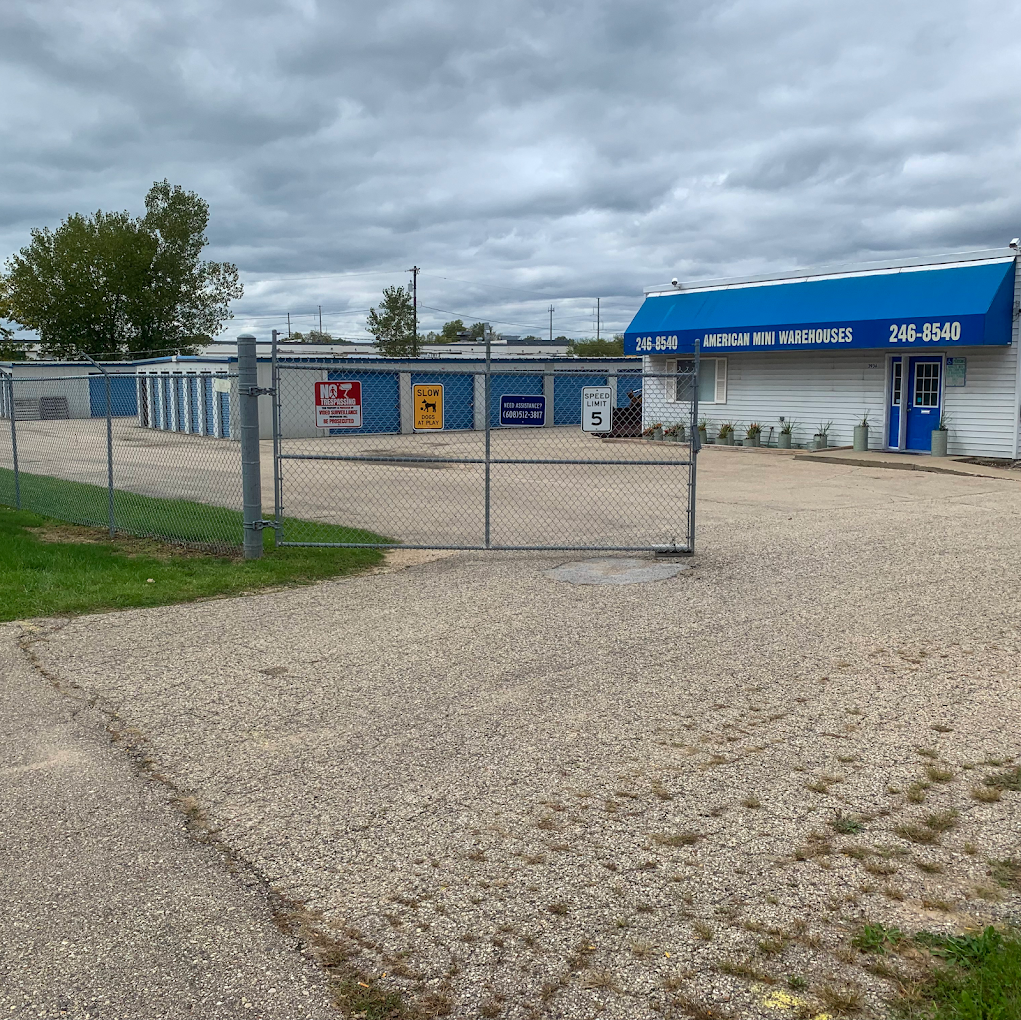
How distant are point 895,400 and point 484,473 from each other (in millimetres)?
11281

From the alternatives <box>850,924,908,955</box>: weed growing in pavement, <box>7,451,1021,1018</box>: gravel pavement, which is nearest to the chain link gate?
<box>7,451,1021,1018</box>: gravel pavement

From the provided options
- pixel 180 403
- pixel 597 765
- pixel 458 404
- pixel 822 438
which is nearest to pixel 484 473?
pixel 822 438

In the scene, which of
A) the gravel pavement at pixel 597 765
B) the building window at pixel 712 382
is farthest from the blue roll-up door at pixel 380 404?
the gravel pavement at pixel 597 765

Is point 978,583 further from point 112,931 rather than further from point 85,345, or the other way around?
point 85,345

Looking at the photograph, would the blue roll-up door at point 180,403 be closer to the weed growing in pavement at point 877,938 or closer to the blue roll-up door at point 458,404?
the blue roll-up door at point 458,404

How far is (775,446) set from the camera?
1094 inches

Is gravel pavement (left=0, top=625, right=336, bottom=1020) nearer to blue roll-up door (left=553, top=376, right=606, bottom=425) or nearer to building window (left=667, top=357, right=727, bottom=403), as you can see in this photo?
building window (left=667, top=357, right=727, bottom=403)

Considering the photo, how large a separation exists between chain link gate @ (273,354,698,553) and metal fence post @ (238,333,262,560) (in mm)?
262

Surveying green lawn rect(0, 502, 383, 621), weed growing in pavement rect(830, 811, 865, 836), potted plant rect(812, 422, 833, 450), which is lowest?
weed growing in pavement rect(830, 811, 865, 836)

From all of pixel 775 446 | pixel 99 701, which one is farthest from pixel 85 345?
pixel 99 701

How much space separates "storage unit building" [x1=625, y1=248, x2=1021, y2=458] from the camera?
73.8 ft

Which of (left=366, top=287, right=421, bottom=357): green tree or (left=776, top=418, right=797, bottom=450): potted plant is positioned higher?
(left=366, top=287, right=421, bottom=357): green tree

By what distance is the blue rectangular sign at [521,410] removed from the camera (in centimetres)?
1062

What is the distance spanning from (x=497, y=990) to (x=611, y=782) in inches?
67.0
